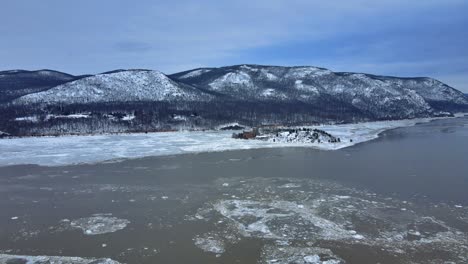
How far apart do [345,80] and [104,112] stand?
336 feet

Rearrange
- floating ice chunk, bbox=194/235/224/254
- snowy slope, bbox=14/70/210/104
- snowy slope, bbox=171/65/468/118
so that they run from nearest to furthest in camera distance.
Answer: floating ice chunk, bbox=194/235/224/254 → snowy slope, bbox=14/70/210/104 → snowy slope, bbox=171/65/468/118

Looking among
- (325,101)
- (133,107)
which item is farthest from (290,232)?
(325,101)

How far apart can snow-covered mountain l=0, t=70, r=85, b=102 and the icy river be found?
94.9m

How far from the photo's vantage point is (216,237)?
37.8 ft

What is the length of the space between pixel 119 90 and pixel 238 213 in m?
107

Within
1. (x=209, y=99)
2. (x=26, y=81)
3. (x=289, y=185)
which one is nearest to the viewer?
(x=289, y=185)

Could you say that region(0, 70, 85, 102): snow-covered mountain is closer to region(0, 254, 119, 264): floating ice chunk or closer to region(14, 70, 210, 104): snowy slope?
region(14, 70, 210, 104): snowy slope

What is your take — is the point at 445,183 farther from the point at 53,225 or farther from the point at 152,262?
the point at 53,225

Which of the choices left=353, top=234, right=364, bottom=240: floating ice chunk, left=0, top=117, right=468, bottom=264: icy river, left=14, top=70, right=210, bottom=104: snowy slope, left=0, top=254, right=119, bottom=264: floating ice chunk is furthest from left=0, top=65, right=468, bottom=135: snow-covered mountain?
left=353, top=234, right=364, bottom=240: floating ice chunk

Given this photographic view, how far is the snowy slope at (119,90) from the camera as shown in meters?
102

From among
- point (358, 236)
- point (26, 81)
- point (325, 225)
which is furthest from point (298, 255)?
point (26, 81)

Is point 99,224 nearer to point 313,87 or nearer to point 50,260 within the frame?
point 50,260

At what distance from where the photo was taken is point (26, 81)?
421 feet

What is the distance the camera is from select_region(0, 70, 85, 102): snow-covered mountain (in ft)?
365
